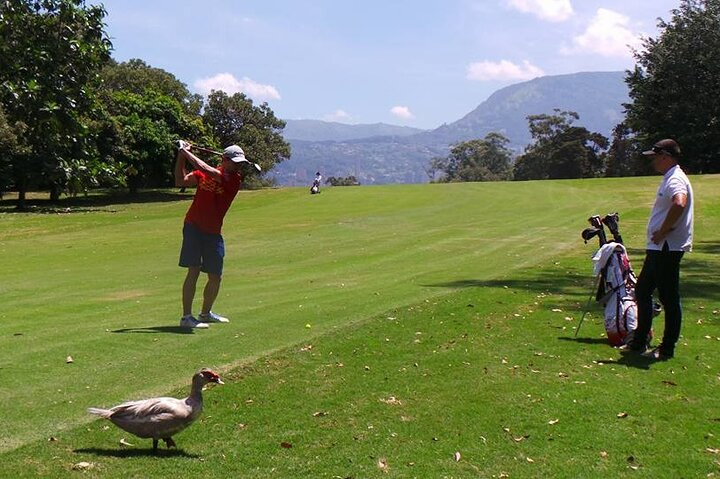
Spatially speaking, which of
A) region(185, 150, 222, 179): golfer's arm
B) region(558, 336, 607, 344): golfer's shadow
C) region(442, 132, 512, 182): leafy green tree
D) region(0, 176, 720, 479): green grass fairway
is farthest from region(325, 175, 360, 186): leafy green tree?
region(558, 336, 607, 344): golfer's shadow

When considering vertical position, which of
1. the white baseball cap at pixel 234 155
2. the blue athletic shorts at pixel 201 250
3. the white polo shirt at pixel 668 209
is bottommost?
the blue athletic shorts at pixel 201 250

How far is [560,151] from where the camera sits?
107812 millimetres

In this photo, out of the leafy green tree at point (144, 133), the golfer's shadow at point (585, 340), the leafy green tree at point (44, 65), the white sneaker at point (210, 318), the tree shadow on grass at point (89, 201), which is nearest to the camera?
the golfer's shadow at point (585, 340)

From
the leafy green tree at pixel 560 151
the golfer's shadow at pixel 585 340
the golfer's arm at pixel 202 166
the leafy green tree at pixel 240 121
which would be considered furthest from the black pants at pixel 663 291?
the leafy green tree at pixel 560 151

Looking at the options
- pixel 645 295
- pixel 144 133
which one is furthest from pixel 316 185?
pixel 645 295

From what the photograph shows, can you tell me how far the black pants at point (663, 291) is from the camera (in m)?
8.57

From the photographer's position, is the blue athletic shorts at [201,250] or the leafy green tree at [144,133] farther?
the leafy green tree at [144,133]

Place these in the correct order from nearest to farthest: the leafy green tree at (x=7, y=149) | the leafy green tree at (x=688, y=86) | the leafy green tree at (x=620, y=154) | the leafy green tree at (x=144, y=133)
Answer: the leafy green tree at (x=7, y=149) → the leafy green tree at (x=144, y=133) → the leafy green tree at (x=688, y=86) → the leafy green tree at (x=620, y=154)

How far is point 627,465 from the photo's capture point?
5.80 meters

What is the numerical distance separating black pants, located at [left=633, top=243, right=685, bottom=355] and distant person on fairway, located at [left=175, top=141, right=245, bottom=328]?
17.3ft

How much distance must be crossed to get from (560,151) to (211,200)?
103049 millimetres

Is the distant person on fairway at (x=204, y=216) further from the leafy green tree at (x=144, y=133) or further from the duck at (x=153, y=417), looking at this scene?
the leafy green tree at (x=144, y=133)

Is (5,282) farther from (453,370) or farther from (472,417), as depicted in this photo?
(472,417)

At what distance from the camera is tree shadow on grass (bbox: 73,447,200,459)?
5.80m
